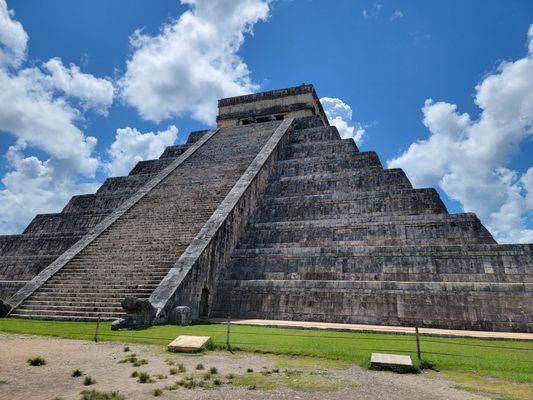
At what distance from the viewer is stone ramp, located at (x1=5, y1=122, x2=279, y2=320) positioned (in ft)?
35.7

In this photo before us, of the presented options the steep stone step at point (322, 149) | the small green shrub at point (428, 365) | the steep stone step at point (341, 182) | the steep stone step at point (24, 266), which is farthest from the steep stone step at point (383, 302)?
the steep stone step at point (24, 266)

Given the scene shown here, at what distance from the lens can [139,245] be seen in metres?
13.4

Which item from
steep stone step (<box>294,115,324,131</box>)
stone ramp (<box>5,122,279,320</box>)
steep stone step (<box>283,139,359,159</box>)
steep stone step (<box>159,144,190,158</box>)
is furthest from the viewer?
steep stone step (<box>294,115,324,131</box>)

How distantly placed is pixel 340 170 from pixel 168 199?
8.24 metres

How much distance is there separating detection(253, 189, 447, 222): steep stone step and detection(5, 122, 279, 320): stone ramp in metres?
2.33

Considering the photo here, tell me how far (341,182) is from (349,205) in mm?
1963

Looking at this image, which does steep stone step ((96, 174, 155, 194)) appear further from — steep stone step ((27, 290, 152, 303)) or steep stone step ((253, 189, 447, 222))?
steep stone step ((27, 290, 152, 303))

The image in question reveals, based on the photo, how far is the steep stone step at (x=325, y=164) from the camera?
1712 cm

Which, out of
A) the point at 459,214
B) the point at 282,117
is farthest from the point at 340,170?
the point at 282,117

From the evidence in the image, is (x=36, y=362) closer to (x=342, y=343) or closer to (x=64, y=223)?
(x=342, y=343)

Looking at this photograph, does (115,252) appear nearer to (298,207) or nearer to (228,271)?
(228,271)

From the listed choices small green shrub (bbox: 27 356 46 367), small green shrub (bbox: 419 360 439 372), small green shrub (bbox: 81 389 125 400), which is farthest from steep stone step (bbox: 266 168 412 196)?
small green shrub (bbox: 81 389 125 400)

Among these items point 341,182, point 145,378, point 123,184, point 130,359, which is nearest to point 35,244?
point 123,184

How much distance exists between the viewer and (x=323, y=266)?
1186 cm
